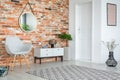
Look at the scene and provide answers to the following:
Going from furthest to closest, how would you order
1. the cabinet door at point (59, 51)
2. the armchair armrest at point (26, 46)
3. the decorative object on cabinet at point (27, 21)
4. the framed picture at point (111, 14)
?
1. the cabinet door at point (59, 51)
2. the framed picture at point (111, 14)
3. the decorative object on cabinet at point (27, 21)
4. the armchair armrest at point (26, 46)

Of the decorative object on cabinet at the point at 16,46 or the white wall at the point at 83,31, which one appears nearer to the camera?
the decorative object on cabinet at the point at 16,46

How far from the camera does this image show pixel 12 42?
577 centimetres

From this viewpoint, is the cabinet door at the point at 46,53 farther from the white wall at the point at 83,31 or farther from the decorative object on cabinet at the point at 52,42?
the white wall at the point at 83,31

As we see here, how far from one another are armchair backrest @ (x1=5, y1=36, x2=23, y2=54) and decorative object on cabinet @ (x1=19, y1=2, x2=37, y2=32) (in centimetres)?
49

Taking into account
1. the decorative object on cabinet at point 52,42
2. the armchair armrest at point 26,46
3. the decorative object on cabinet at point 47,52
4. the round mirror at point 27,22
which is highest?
the round mirror at point 27,22

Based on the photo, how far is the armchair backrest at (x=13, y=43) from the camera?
5551mm

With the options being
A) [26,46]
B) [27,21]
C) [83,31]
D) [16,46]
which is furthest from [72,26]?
[16,46]

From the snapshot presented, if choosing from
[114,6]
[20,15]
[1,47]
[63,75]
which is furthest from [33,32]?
[114,6]

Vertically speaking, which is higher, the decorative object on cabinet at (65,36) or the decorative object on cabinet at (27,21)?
the decorative object on cabinet at (27,21)

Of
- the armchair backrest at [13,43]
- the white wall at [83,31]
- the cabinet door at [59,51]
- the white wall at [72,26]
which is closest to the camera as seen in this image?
the armchair backrest at [13,43]

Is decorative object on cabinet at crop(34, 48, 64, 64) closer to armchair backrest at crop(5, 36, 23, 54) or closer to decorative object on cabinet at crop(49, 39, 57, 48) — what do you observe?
decorative object on cabinet at crop(49, 39, 57, 48)

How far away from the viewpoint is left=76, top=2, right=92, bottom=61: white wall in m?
6.93

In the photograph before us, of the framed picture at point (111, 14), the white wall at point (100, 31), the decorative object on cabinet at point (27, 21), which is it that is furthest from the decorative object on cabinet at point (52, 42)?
the framed picture at point (111, 14)

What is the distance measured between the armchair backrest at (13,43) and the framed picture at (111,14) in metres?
2.95
